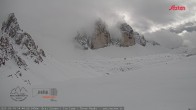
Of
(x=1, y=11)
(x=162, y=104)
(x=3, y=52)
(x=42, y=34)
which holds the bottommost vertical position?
(x=162, y=104)

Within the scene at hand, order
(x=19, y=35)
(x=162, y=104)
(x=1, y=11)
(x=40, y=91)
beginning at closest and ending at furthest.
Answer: (x=162, y=104) → (x=40, y=91) → (x=19, y=35) → (x=1, y=11)

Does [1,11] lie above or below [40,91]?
above

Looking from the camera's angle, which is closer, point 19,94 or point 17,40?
point 19,94

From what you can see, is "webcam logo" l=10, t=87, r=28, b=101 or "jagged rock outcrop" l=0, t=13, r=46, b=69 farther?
"jagged rock outcrop" l=0, t=13, r=46, b=69

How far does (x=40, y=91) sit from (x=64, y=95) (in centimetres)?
242

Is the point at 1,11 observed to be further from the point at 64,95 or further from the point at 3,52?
the point at 64,95

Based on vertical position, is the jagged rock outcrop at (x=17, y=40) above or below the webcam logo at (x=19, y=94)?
above

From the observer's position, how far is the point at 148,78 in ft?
A: 66.7

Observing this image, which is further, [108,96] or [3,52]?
[3,52]

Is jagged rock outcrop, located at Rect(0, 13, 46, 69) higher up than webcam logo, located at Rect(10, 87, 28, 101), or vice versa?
jagged rock outcrop, located at Rect(0, 13, 46, 69)

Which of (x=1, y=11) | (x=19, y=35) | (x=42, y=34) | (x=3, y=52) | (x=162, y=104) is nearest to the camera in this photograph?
(x=162, y=104)

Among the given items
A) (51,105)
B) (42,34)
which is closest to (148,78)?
(51,105)

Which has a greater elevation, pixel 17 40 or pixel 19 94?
pixel 17 40

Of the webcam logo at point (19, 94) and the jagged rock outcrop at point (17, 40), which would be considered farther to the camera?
the jagged rock outcrop at point (17, 40)
